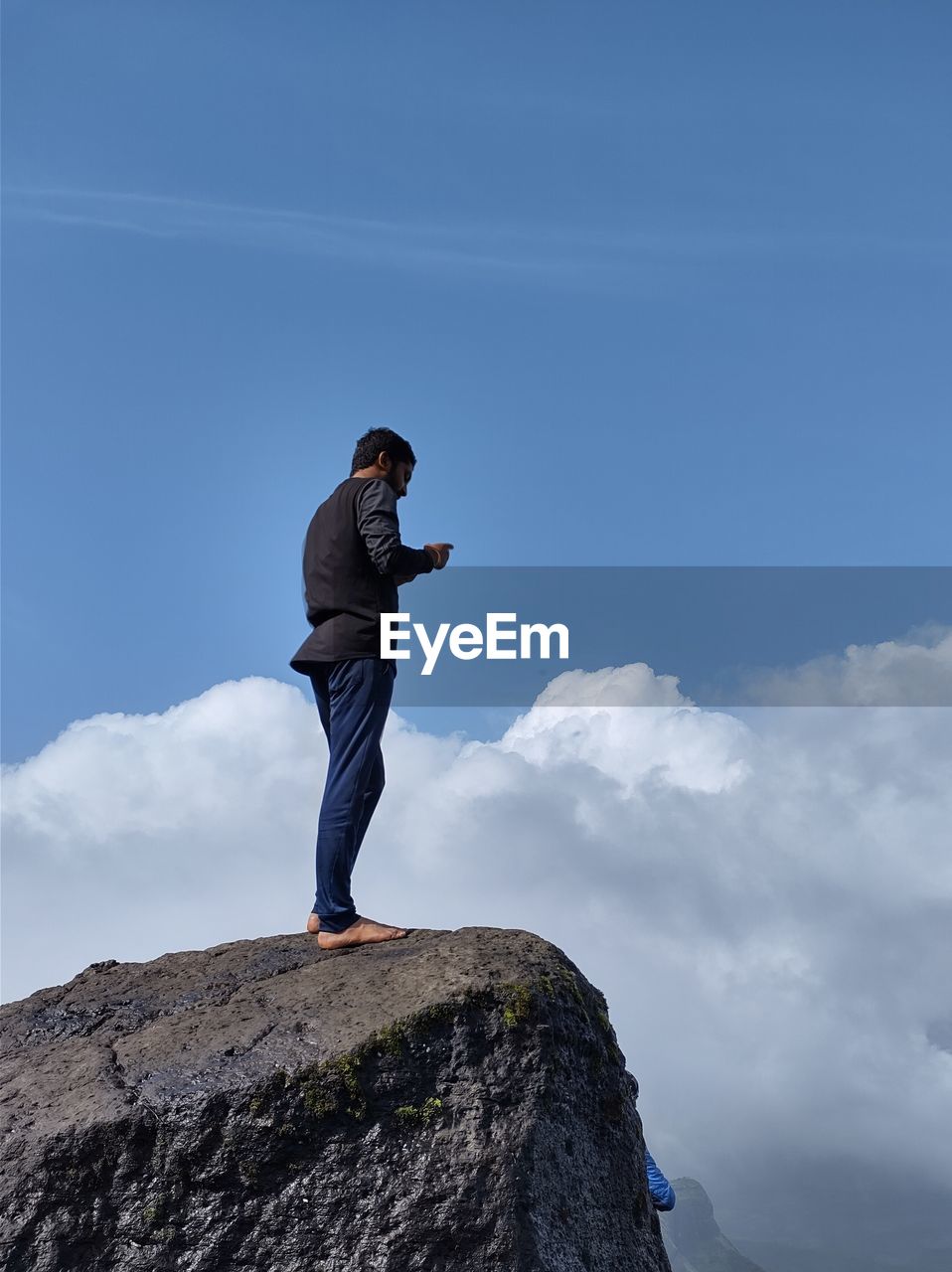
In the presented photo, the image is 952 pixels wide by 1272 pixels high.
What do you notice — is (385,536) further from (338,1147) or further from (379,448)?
(338,1147)

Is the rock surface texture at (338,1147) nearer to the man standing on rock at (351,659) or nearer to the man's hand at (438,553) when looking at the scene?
the man standing on rock at (351,659)

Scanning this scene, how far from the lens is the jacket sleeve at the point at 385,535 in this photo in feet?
23.3

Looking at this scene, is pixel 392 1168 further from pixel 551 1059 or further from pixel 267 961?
pixel 267 961

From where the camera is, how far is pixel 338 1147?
18.8 feet

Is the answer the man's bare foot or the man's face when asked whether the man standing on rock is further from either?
the man's face

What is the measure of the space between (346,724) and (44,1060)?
8.12ft

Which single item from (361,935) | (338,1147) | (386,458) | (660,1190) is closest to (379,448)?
(386,458)

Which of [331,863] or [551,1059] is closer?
[551,1059]

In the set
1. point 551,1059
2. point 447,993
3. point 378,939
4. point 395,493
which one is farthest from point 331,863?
point 395,493

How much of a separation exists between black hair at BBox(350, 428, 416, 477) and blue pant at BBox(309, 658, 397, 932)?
140cm

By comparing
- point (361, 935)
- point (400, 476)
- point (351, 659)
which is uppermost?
point (400, 476)

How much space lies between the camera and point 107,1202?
18.7 feet

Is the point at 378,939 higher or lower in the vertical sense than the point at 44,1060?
higher

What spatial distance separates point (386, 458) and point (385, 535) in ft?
2.52
